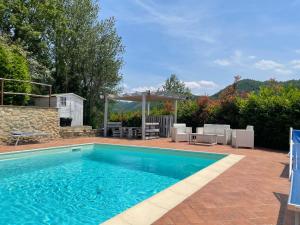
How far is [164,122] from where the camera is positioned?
16234 millimetres

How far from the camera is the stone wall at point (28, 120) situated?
456 inches

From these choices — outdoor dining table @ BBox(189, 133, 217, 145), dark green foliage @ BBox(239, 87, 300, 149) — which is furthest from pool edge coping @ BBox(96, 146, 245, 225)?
dark green foliage @ BBox(239, 87, 300, 149)

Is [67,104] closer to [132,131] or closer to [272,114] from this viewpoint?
[132,131]

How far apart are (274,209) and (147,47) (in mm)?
19502

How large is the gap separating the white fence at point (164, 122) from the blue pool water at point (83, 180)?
16.4 feet

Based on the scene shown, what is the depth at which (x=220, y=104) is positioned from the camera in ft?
48.7

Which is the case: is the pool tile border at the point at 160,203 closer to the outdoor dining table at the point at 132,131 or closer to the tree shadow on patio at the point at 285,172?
the tree shadow on patio at the point at 285,172

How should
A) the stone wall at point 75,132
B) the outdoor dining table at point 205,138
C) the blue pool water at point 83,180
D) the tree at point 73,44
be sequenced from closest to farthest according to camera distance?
the blue pool water at point 83,180
the outdoor dining table at point 205,138
the stone wall at point 75,132
the tree at point 73,44

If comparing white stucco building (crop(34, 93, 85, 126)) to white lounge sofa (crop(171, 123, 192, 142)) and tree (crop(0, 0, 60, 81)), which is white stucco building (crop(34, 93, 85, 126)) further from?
white lounge sofa (crop(171, 123, 192, 142))

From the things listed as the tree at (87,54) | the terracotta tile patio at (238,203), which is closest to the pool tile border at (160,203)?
the terracotta tile patio at (238,203)

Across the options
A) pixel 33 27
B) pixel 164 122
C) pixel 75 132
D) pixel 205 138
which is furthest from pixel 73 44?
pixel 205 138

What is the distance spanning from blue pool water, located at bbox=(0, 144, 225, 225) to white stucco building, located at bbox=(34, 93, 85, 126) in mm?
7367

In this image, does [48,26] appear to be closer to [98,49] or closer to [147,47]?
[98,49]

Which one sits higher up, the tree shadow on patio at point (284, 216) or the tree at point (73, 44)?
the tree at point (73, 44)
